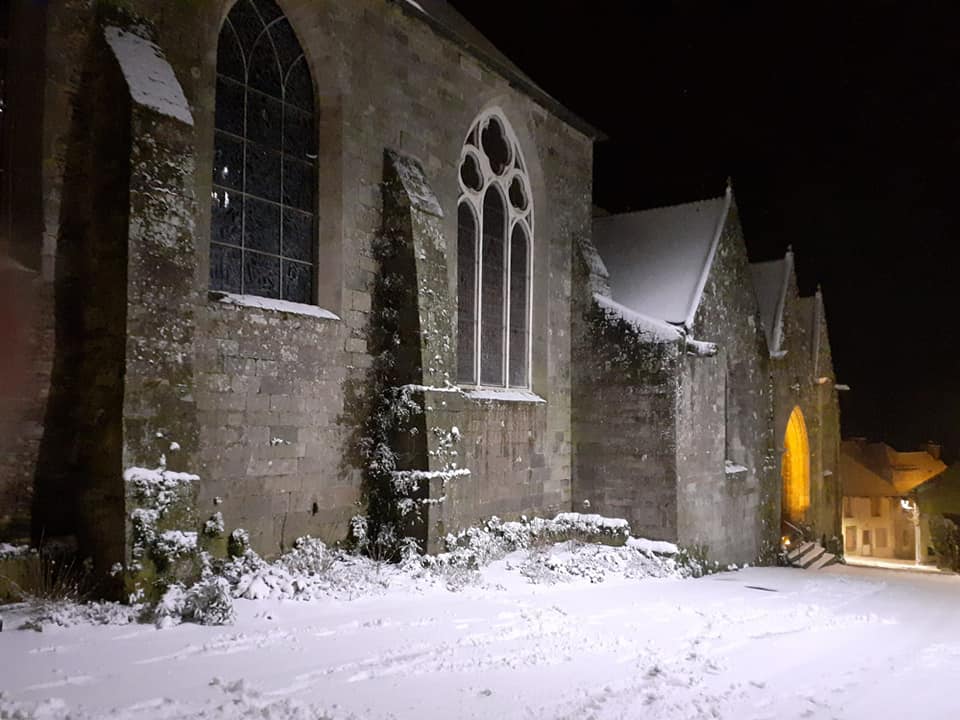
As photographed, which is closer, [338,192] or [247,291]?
[247,291]

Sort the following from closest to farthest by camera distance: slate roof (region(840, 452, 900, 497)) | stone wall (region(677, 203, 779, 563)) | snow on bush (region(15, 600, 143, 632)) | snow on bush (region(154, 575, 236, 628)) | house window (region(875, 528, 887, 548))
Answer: snow on bush (region(15, 600, 143, 632)) < snow on bush (region(154, 575, 236, 628)) < stone wall (region(677, 203, 779, 563)) < house window (region(875, 528, 887, 548)) < slate roof (region(840, 452, 900, 497))

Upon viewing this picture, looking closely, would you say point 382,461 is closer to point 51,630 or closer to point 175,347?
point 175,347

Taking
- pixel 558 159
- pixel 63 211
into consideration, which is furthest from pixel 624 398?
pixel 63 211

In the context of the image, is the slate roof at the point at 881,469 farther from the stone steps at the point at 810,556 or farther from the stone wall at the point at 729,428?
the stone wall at the point at 729,428

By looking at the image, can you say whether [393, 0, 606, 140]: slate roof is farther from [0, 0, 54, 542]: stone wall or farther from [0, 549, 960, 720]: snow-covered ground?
[0, 549, 960, 720]: snow-covered ground

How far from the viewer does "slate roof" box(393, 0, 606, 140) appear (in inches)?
436

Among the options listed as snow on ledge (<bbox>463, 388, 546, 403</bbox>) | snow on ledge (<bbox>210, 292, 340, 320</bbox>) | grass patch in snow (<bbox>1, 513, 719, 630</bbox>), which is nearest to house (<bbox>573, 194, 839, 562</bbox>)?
grass patch in snow (<bbox>1, 513, 719, 630</bbox>)

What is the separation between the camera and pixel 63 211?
7.36 m

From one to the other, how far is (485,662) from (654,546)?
23.1ft

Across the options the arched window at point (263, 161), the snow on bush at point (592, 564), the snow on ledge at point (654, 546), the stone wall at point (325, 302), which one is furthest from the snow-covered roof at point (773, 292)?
the arched window at point (263, 161)

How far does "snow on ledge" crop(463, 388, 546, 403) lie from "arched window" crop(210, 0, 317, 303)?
3.26 metres

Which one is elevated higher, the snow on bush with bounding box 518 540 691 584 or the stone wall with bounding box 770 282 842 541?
the stone wall with bounding box 770 282 842 541

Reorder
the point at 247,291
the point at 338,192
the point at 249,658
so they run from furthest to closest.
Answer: the point at 338,192, the point at 247,291, the point at 249,658

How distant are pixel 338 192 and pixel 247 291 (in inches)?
73.2
